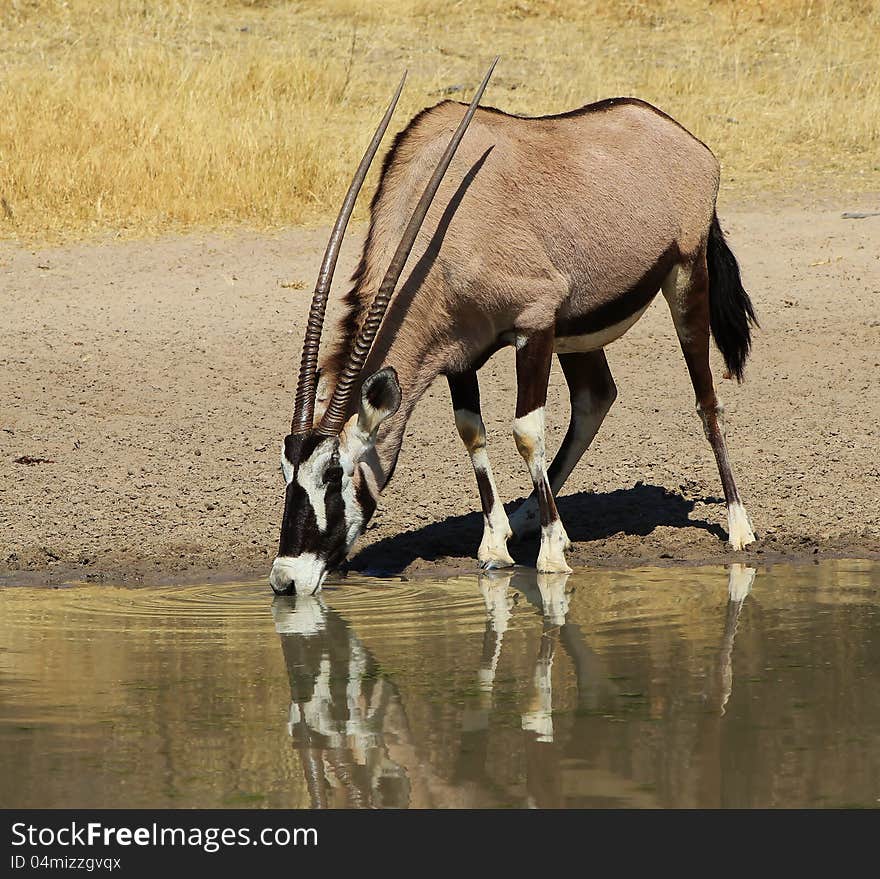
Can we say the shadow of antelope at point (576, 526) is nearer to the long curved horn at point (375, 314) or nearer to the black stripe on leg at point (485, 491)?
the black stripe on leg at point (485, 491)

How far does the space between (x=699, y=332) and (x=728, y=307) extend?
0.45 m

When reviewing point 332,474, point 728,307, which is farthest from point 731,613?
point 728,307

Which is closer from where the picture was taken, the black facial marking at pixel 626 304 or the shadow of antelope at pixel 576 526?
the black facial marking at pixel 626 304

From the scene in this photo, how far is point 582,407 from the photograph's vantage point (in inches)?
308

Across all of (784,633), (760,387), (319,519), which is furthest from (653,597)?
(760,387)

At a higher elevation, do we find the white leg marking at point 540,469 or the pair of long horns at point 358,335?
the pair of long horns at point 358,335

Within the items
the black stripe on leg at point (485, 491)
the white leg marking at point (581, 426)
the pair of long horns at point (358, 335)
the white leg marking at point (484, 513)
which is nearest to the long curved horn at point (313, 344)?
the pair of long horns at point (358, 335)

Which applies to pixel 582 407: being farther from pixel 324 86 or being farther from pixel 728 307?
pixel 324 86

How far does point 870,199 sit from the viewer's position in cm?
1330

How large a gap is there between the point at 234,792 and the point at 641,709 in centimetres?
128

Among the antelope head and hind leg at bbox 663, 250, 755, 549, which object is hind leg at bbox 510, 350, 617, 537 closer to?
hind leg at bbox 663, 250, 755, 549

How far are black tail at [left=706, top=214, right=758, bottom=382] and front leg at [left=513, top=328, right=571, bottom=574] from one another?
1492 millimetres

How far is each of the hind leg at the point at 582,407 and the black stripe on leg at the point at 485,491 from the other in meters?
0.61

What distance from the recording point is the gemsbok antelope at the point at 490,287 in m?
6.19
